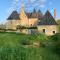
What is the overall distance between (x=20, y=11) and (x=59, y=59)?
27.9m

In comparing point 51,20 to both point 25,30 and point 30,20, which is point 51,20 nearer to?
point 25,30

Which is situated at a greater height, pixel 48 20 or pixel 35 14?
pixel 35 14

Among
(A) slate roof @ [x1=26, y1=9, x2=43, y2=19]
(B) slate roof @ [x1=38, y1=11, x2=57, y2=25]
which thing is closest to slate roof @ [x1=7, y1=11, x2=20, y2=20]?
(A) slate roof @ [x1=26, y1=9, x2=43, y2=19]

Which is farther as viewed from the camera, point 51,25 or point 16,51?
point 51,25

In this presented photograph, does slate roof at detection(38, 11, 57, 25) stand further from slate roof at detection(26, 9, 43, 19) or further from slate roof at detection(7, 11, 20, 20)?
slate roof at detection(7, 11, 20, 20)

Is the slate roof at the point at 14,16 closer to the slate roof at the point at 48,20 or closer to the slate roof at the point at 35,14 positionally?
the slate roof at the point at 35,14

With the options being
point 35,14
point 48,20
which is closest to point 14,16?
point 35,14

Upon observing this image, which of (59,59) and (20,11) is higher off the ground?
(20,11)

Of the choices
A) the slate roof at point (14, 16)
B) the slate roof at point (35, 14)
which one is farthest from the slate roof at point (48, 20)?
the slate roof at point (14, 16)

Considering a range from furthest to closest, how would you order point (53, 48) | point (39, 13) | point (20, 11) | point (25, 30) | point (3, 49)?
point (39, 13)
point (20, 11)
point (25, 30)
point (53, 48)
point (3, 49)

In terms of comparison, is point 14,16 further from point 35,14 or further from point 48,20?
point 48,20

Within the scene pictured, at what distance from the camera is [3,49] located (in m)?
11.0

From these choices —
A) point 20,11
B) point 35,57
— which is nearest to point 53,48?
point 35,57

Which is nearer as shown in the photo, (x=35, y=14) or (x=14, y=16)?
(x=14, y=16)
